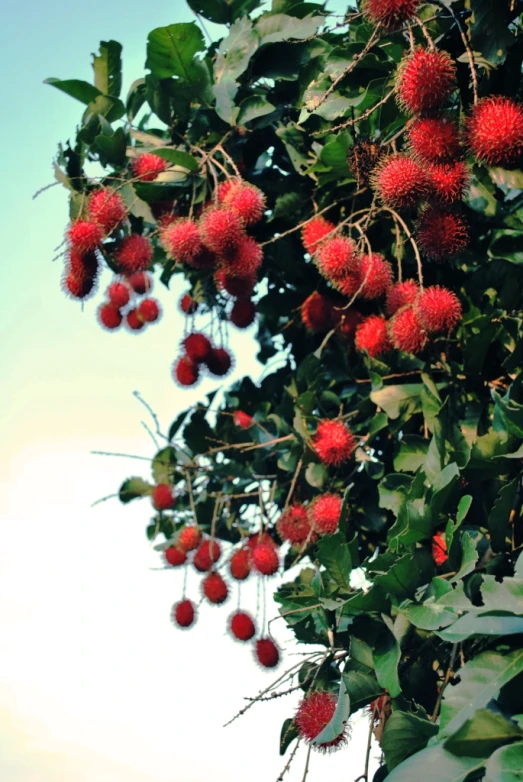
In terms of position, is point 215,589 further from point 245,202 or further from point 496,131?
point 496,131

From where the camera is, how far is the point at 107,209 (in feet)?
7.02

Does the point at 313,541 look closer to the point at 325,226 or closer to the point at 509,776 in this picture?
the point at 325,226

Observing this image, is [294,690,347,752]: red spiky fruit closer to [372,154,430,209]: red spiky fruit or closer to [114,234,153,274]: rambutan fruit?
[372,154,430,209]: red spiky fruit

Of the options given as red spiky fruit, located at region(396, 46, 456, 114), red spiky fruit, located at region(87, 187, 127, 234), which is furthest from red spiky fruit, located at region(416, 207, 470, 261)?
red spiky fruit, located at region(87, 187, 127, 234)

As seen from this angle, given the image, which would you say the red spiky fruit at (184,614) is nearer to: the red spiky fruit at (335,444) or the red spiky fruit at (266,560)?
the red spiky fruit at (266,560)

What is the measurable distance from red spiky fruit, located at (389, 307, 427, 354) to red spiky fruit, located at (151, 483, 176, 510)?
3.54ft

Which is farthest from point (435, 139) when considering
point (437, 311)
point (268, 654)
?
point (268, 654)

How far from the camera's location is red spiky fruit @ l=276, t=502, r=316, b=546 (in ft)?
7.31

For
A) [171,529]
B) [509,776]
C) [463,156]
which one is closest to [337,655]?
[509,776]

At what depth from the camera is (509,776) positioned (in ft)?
4.08

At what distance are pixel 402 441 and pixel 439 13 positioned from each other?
877 mm

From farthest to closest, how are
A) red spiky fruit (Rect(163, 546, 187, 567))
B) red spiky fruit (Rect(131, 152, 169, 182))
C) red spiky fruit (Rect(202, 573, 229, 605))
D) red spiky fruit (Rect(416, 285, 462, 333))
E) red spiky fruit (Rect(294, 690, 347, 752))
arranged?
red spiky fruit (Rect(163, 546, 187, 567))
red spiky fruit (Rect(202, 573, 229, 605))
red spiky fruit (Rect(131, 152, 169, 182))
red spiky fruit (Rect(416, 285, 462, 333))
red spiky fruit (Rect(294, 690, 347, 752))

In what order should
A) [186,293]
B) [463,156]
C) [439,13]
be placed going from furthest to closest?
1. [186,293]
2. [439,13]
3. [463,156]

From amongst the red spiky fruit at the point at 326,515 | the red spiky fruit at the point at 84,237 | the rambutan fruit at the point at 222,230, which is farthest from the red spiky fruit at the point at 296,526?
the red spiky fruit at the point at 84,237
